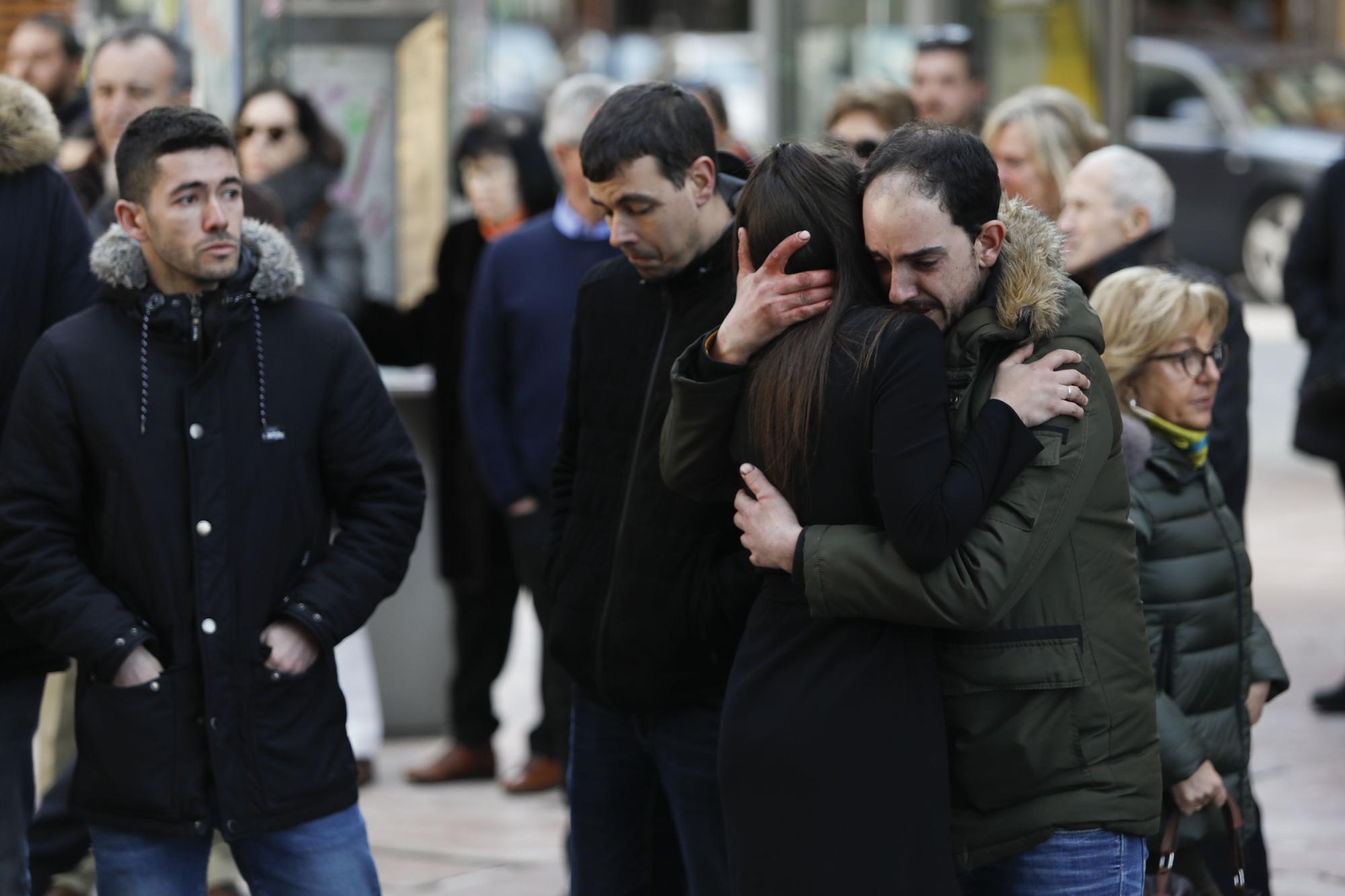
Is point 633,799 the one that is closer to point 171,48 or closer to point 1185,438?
point 1185,438

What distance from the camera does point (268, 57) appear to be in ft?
24.8

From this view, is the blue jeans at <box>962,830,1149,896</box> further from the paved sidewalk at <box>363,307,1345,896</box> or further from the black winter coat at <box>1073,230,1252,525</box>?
the paved sidewalk at <box>363,307,1345,896</box>

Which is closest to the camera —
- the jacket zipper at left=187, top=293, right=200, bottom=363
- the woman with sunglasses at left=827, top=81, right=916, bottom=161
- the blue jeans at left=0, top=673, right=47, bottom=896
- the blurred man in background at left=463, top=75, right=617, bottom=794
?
the jacket zipper at left=187, top=293, right=200, bottom=363

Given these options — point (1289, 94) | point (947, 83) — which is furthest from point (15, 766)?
point (1289, 94)

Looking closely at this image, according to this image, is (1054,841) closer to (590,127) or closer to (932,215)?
(932,215)

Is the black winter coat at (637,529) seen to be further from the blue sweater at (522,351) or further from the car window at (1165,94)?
the car window at (1165,94)

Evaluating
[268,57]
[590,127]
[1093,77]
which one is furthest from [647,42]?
[590,127]

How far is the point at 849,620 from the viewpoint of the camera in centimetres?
306

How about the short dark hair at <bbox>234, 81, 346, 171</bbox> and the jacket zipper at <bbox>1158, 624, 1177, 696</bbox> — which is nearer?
the jacket zipper at <bbox>1158, 624, 1177, 696</bbox>

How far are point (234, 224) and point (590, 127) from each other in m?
0.67

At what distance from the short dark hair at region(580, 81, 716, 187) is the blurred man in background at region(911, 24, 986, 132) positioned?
3088 millimetres

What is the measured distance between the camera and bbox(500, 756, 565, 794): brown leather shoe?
6512mm

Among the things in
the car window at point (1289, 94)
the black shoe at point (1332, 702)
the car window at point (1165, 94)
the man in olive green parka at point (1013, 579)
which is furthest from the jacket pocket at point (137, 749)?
the car window at point (1289, 94)

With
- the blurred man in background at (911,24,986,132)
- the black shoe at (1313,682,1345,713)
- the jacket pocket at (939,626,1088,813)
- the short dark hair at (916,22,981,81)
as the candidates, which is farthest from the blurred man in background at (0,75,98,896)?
the black shoe at (1313,682,1345,713)
